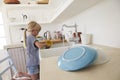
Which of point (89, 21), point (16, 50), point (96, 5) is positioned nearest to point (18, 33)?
point (16, 50)

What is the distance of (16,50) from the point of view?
2.84 metres

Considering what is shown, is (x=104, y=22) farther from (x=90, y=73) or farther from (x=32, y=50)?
(x=32, y=50)

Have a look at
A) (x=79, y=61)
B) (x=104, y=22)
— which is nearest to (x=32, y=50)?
(x=104, y=22)

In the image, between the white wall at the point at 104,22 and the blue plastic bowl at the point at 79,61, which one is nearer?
the blue plastic bowl at the point at 79,61

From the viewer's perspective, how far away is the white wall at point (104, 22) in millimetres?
1170

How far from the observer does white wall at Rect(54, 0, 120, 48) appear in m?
1.17

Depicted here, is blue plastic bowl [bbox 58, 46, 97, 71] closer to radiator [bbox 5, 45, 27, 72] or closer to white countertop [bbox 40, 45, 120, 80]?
white countertop [bbox 40, 45, 120, 80]

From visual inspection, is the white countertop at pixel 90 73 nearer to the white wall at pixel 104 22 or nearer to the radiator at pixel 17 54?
the white wall at pixel 104 22

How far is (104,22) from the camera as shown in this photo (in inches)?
53.6

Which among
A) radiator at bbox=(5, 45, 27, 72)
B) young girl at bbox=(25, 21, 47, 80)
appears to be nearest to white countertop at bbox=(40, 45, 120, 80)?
young girl at bbox=(25, 21, 47, 80)

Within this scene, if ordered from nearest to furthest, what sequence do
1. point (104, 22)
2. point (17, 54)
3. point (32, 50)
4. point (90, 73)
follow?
point (90, 73) → point (104, 22) → point (32, 50) → point (17, 54)

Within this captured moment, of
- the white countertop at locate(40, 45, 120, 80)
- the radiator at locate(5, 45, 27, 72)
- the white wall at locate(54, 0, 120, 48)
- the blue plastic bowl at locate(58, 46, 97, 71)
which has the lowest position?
the radiator at locate(5, 45, 27, 72)

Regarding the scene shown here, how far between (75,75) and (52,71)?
0.15 metres

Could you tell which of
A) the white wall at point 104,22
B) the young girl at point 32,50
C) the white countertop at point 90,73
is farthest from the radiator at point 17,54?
the white countertop at point 90,73
